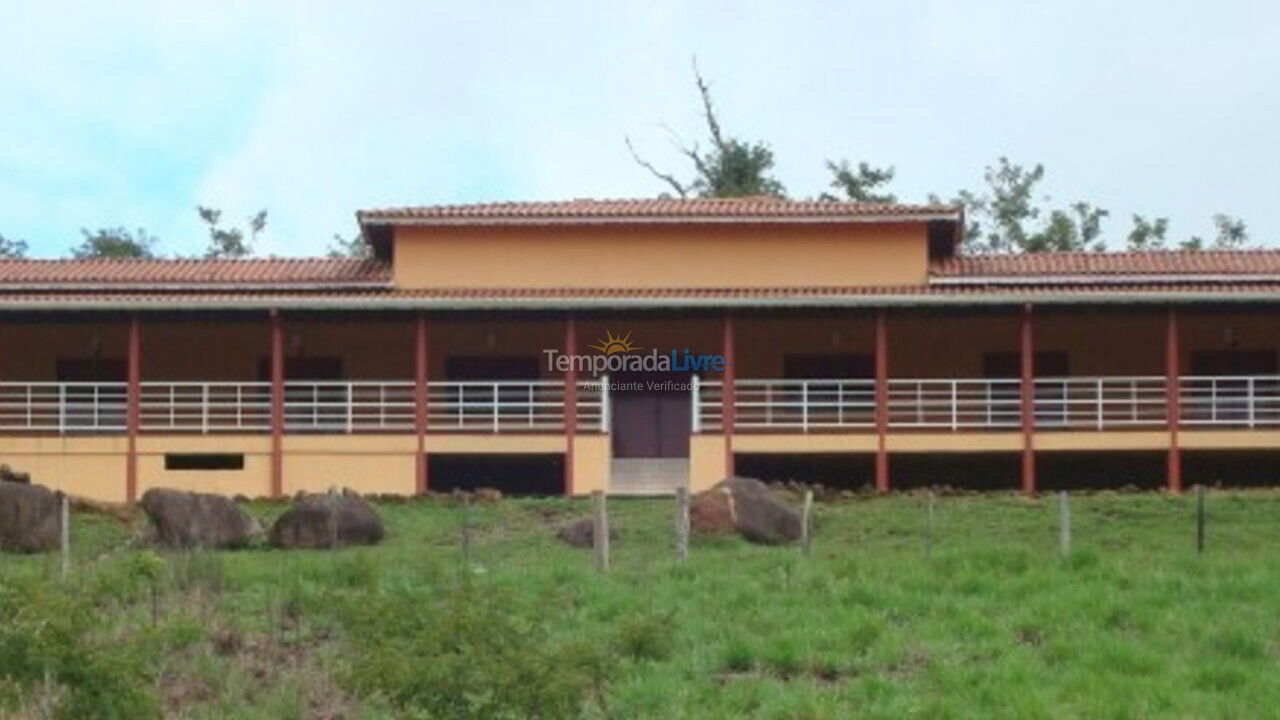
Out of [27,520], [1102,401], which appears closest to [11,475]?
[27,520]

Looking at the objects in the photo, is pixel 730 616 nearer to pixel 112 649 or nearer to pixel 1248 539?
pixel 112 649

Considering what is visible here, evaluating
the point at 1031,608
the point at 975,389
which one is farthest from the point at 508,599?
the point at 975,389

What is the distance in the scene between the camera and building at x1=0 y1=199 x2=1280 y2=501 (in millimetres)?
30750

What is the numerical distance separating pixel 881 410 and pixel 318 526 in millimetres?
10350

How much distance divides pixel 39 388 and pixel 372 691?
24.4 m

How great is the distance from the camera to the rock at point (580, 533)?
22641 mm

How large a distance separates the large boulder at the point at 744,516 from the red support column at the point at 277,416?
963 centimetres

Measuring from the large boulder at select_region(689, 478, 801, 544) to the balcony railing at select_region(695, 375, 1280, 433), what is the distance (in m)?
8.07

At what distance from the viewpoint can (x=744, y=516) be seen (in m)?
22.7

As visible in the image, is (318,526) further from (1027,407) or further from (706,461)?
Answer: (1027,407)

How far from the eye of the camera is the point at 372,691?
10.5 m

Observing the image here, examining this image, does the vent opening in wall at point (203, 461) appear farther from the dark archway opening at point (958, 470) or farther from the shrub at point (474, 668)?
the shrub at point (474, 668)

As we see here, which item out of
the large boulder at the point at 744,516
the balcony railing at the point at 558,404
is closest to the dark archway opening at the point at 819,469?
the balcony railing at the point at 558,404
